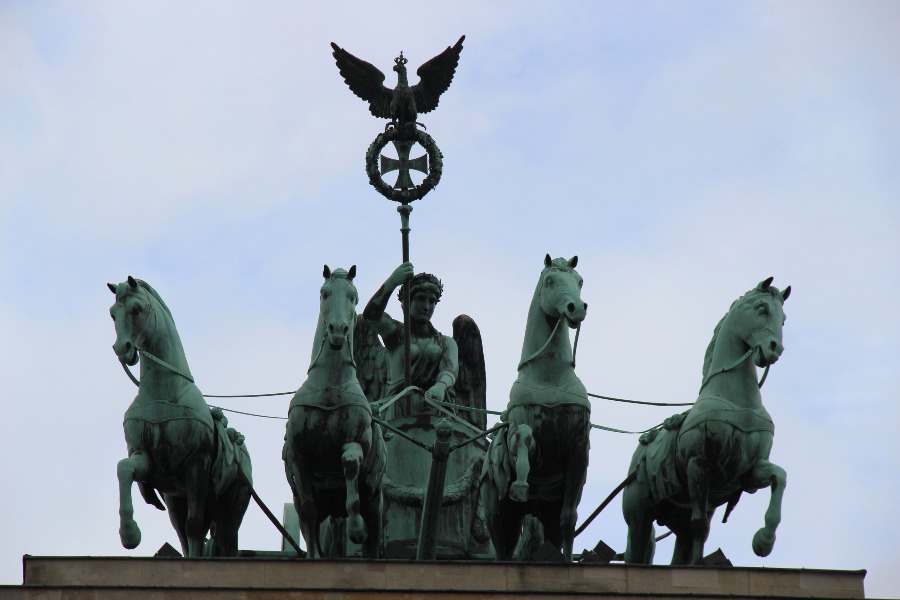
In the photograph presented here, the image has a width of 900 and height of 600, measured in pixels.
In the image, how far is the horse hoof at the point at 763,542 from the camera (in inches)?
1058

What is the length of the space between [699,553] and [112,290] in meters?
5.29

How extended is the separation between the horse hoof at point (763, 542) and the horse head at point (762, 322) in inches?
57.4

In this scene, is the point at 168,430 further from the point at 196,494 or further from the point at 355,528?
the point at 355,528

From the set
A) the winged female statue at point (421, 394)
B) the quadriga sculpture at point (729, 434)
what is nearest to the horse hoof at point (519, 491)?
the quadriga sculpture at point (729, 434)

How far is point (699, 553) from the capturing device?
27688 millimetres

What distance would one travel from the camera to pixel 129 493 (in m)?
27.1

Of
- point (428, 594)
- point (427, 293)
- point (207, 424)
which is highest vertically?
point (427, 293)

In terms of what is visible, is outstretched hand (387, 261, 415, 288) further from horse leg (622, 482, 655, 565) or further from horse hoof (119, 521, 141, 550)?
horse hoof (119, 521, 141, 550)

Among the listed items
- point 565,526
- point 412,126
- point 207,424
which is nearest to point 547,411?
point 565,526

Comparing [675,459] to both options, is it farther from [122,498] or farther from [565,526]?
[122,498]

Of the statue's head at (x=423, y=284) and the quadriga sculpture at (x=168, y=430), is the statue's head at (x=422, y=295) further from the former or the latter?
the quadriga sculpture at (x=168, y=430)

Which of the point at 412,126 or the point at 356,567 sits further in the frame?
the point at 412,126

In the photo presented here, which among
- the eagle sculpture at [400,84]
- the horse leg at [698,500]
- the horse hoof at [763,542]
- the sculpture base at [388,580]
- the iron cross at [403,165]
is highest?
the eagle sculpture at [400,84]

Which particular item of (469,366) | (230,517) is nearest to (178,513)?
(230,517)
